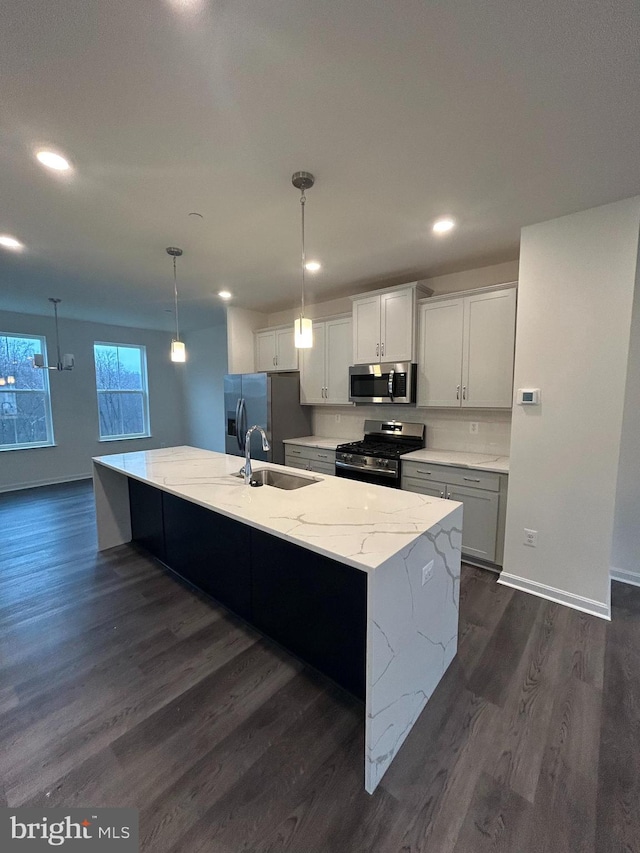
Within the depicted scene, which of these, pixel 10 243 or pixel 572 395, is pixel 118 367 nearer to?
pixel 10 243

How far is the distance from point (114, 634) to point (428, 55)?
3.20 metres

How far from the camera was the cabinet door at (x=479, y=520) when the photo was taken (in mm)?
2836

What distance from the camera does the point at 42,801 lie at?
4.12 ft

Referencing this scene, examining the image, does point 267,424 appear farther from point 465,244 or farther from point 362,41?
point 362,41

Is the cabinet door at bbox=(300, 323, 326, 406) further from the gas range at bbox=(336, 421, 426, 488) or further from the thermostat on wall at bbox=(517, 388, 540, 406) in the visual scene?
the thermostat on wall at bbox=(517, 388, 540, 406)

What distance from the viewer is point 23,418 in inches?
215

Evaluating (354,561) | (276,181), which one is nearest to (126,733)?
(354,561)

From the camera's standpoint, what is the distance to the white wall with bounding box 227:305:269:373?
4.87 meters

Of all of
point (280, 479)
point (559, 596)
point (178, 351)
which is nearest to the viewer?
point (559, 596)

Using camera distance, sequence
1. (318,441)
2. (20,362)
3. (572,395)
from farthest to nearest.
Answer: (20,362) → (318,441) → (572,395)

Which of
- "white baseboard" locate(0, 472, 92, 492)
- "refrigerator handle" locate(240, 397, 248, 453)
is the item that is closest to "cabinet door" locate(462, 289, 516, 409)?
"refrigerator handle" locate(240, 397, 248, 453)

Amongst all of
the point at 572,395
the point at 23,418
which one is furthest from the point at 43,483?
the point at 572,395

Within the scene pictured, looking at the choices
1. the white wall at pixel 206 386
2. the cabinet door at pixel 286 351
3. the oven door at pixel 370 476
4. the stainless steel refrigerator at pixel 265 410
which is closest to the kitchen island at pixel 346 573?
the oven door at pixel 370 476

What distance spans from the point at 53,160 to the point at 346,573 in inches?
99.8
